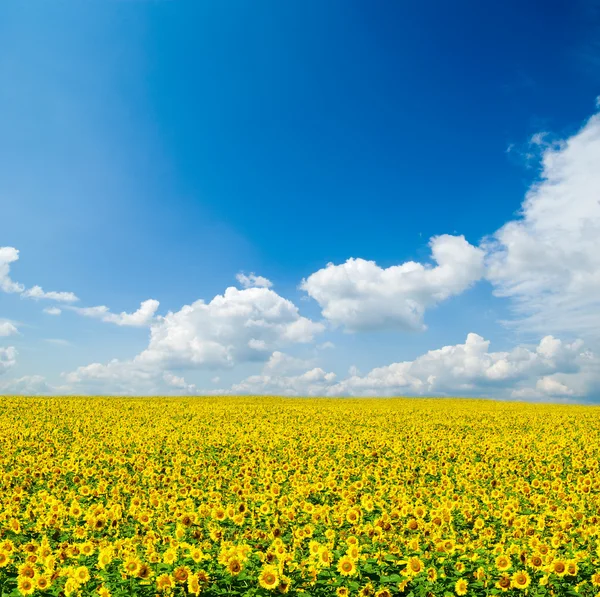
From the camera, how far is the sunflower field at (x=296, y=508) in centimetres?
703

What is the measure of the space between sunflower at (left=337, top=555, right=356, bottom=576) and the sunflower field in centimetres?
2

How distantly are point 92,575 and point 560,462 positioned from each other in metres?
16.6

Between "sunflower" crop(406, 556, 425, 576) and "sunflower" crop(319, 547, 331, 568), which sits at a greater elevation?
"sunflower" crop(319, 547, 331, 568)

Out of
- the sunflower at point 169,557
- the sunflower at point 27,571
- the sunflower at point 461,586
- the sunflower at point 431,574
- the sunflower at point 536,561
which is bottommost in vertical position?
the sunflower at point 461,586

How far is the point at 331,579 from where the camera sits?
7.28m

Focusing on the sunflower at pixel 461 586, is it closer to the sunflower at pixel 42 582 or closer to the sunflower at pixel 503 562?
the sunflower at pixel 503 562

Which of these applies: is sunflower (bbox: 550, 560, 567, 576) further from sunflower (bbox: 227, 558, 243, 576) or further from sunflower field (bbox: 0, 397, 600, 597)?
sunflower (bbox: 227, 558, 243, 576)

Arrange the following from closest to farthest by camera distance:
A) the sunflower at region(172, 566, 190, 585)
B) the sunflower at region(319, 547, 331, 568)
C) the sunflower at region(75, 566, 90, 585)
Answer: the sunflower at region(172, 566, 190, 585)
the sunflower at region(75, 566, 90, 585)
the sunflower at region(319, 547, 331, 568)

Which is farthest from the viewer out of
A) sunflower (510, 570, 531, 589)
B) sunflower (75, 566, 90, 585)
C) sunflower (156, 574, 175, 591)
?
sunflower (510, 570, 531, 589)

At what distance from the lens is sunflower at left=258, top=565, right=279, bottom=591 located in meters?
6.49

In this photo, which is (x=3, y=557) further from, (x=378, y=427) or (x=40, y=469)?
(x=378, y=427)

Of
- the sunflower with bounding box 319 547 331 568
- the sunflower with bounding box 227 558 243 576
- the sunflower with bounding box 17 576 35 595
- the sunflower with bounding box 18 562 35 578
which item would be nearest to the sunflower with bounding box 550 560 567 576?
the sunflower with bounding box 319 547 331 568

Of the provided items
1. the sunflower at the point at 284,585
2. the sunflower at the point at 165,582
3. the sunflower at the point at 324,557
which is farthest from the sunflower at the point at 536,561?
the sunflower at the point at 165,582

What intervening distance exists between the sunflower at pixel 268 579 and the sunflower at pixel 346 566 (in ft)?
3.27
